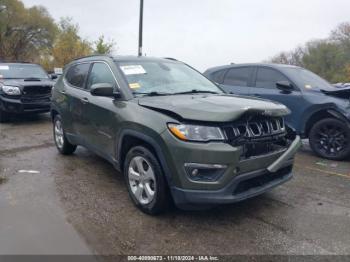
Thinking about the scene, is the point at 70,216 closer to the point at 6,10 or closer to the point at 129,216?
the point at 129,216

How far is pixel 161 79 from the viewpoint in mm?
4387

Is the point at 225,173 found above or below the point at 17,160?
above

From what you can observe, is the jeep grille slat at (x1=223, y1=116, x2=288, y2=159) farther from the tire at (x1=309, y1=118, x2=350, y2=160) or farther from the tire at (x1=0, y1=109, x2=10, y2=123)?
the tire at (x1=0, y1=109, x2=10, y2=123)

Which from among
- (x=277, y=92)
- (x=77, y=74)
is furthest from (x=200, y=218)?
(x=277, y=92)

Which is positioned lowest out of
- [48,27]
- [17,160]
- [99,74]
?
[17,160]

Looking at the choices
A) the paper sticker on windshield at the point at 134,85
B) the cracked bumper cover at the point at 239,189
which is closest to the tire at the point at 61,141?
the paper sticker on windshield at the point at 134,85

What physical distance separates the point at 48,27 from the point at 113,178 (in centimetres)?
4291

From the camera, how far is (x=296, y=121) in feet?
20.8

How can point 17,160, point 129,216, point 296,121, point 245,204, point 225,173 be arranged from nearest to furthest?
point 225,173
point 129,216
point 245,204
point 17,160
point 296,121

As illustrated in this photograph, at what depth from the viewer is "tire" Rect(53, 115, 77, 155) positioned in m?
5.96

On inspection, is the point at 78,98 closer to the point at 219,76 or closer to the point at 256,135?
the point at 256,135

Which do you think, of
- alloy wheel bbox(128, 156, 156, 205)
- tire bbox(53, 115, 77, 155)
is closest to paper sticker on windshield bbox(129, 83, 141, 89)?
alloy wheel bbox(128, 156, 156, 205)

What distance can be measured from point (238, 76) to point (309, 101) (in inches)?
73.2

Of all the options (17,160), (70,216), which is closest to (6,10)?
(17,160)
